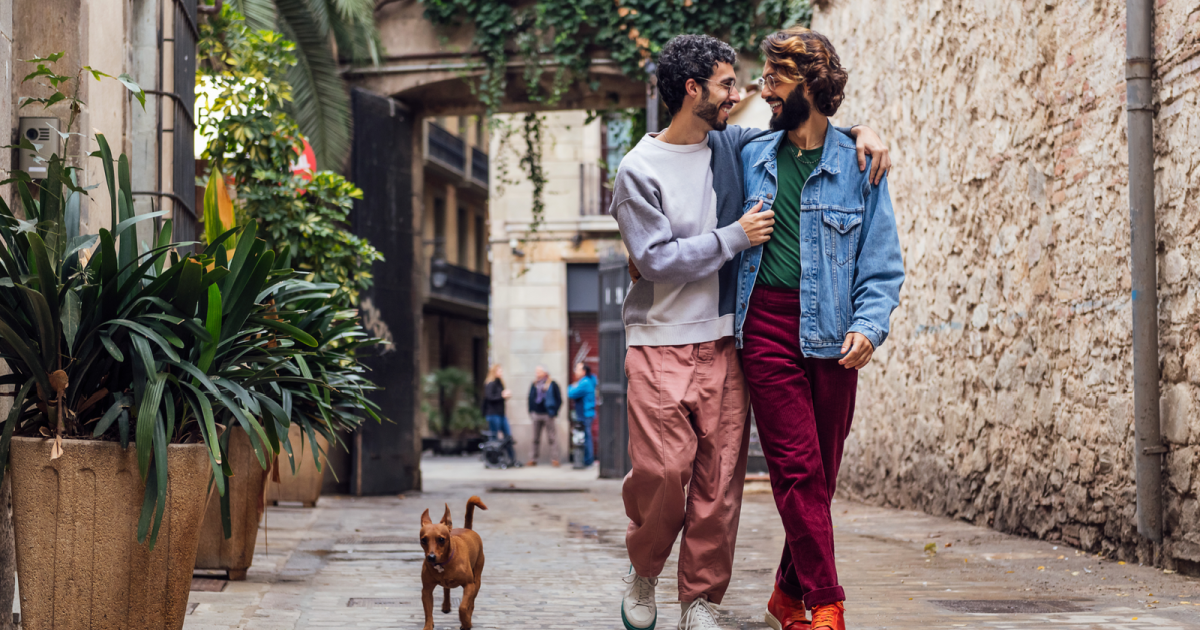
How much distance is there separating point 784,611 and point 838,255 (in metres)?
1.07

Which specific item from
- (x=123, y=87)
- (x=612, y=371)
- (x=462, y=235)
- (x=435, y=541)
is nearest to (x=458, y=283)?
(x=462, y=235)

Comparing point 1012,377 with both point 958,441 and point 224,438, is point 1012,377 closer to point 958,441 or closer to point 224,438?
point 958,441

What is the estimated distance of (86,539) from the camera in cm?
339

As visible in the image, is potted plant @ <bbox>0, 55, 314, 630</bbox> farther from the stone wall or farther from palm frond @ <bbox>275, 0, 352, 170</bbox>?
palm frond @ <bbox>275, 0, 352, 170</bbox>

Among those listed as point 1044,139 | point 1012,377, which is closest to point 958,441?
point 1012,377

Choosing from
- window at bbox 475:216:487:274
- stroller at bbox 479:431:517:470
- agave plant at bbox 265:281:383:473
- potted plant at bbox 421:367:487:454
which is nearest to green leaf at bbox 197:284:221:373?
agave plant at bbox 265:281:383:473

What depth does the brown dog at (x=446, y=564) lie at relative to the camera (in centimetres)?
412

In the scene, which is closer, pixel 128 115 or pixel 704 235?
pixel 704 235

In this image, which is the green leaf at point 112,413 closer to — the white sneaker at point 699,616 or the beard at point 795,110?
the white sneaker at point 699,616

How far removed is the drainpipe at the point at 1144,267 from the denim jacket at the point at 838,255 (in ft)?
7.74

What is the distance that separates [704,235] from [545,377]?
60.2 feet

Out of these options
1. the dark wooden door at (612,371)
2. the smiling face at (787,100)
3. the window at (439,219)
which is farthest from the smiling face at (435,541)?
the window at (439,219)

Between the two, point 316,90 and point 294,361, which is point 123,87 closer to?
point 294,361

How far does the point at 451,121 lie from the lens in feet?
115
